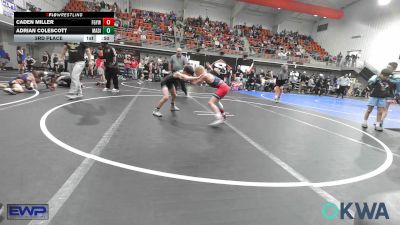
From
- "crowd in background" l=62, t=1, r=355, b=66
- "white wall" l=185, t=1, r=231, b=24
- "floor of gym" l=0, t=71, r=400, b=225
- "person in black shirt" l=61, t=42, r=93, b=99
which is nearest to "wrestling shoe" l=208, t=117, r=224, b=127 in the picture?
"floor of gym" l=0, t=71, r=400, b=225

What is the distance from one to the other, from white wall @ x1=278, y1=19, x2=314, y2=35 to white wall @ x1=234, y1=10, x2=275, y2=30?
→ 141cm

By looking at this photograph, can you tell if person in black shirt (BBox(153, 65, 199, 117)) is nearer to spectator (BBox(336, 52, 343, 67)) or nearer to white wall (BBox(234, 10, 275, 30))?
white wall (BBox(234, 10, 275, 30))

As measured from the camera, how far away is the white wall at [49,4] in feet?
58.9

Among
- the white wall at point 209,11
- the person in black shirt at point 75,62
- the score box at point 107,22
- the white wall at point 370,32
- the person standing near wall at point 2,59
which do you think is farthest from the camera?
the white wall at point 209,11

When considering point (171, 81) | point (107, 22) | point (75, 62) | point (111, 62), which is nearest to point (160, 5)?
point (107, 22)

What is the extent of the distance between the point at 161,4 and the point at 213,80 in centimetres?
2467

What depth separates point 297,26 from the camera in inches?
1248

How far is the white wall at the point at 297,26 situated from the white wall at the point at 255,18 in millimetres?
1406

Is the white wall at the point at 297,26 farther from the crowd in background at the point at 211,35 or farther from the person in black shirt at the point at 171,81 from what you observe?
the person in black shirt at the point at 171,81

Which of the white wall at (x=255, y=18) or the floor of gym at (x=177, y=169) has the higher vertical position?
the white wall at (x=255, y=18)

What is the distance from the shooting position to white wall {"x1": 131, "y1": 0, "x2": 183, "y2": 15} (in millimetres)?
26781

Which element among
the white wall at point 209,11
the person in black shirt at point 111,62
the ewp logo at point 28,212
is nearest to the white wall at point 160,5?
the white wall at point 209,11

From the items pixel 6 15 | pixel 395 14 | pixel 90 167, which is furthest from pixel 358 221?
pixel 395 14

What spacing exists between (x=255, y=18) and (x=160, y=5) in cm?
1092
